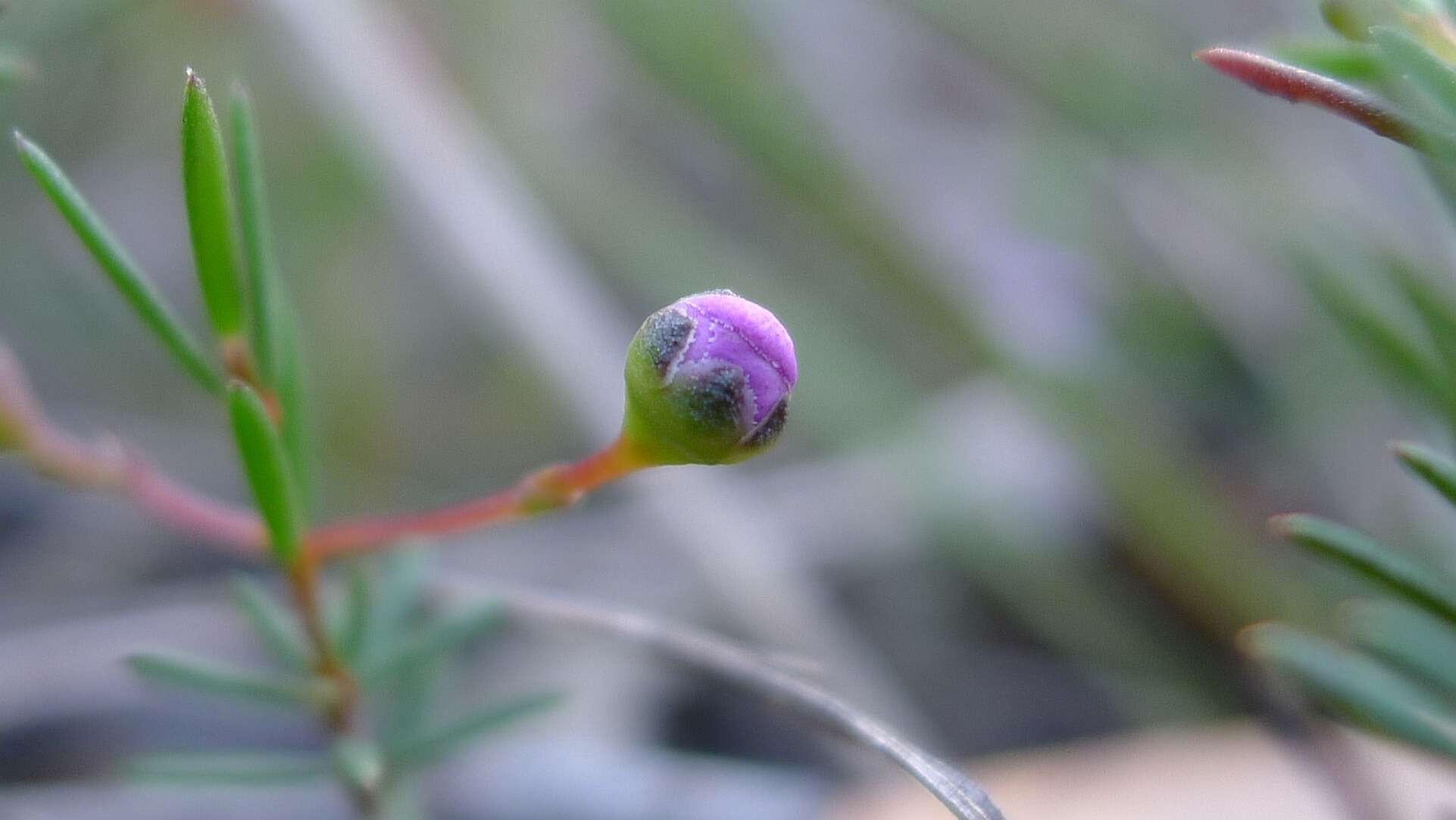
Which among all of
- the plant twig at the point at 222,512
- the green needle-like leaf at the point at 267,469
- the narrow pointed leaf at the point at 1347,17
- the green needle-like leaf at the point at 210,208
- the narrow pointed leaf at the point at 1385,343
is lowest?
the green needle-like leaf at the point at 267,469

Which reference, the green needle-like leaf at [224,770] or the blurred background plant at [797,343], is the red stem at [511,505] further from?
the blurred background plant at [797,343]

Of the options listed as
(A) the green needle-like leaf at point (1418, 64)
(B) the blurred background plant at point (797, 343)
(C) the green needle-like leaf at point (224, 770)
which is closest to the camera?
(A) the green needle-like leaf at point (1418, 64)

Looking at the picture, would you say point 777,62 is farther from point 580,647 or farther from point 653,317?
point 653,317

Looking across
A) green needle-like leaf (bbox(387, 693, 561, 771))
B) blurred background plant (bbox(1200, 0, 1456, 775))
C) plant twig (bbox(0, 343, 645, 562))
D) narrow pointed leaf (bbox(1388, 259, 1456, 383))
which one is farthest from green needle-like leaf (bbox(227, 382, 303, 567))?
narrow pointed leaf (bbox(1388, 259, 1456, 383))

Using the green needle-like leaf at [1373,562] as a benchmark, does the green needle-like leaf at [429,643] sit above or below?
above

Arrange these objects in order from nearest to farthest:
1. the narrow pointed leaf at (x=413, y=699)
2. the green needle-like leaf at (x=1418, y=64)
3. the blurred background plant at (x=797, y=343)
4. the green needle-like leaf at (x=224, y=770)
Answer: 1. the green needle-like leaf at (x=1418, y=64)
2. the green needle-like leaf at (x=224, y=770)
3. the narrow pointed leaf at (x=413, y=699)
4. the blurred background plant at (x=797, y=343)

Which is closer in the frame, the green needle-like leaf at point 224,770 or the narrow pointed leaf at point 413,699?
the green needle-like leaf at point 224,770

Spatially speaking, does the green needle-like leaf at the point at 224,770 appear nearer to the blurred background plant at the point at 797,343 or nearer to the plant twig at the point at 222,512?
the plant twig at the point at 222,512

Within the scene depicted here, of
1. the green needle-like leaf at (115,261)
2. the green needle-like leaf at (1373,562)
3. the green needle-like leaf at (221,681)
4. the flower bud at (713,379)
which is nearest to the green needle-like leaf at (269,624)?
the green needle-like leaf at (221,681)
